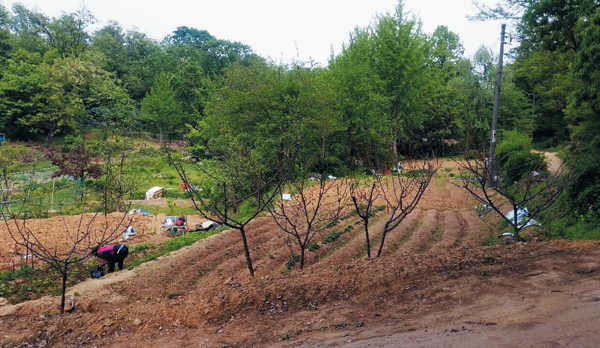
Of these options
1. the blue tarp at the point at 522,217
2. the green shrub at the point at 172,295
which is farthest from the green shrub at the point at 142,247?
the blue tarp at the point at 522,217

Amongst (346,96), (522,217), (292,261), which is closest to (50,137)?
(346,96)

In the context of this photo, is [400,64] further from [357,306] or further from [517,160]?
[357,306]

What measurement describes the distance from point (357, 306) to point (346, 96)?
21.8m

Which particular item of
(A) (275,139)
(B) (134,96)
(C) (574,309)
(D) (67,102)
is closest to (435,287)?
(C) (574,309)

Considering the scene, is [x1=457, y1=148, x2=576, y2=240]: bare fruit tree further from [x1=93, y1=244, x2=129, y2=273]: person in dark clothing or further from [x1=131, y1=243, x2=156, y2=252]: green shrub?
[x1=131, y1=243, x2=156, y2=252]: green shrub

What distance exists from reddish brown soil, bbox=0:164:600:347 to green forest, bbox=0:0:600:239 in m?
3.70

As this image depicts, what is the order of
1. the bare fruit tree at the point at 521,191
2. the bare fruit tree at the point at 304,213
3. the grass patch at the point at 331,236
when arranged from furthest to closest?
the grass patch at the point at 331,236, the bare fruit tree at the point at 521,191, the bare fruit tree at the point at 304,213

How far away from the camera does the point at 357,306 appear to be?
23.2ft

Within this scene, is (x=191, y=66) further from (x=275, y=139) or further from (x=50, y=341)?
(x=50, y=341)

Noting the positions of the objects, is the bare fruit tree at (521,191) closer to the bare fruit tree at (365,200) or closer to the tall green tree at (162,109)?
the bare fruit tree at (365,200)

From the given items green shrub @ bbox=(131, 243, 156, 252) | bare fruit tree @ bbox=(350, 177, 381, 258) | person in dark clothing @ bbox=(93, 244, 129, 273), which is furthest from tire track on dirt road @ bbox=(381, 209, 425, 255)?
green shrub @ bbox=(131, 243, 156, 252)

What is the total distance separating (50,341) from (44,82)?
→ 35.1 meters

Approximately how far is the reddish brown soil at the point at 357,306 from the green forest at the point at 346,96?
146 inches

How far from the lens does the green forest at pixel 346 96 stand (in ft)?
47.1
